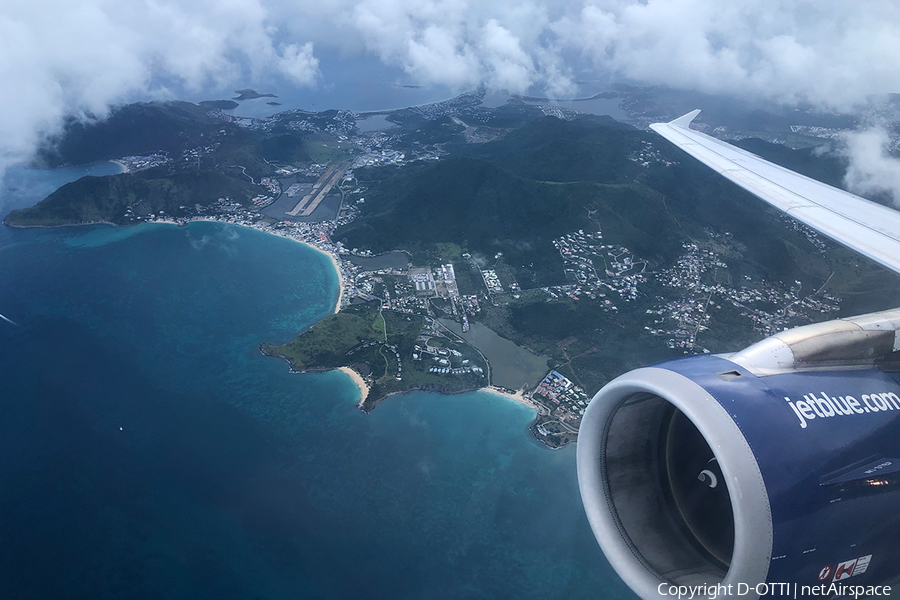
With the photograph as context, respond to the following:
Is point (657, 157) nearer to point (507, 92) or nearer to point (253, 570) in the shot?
point (253, 570)

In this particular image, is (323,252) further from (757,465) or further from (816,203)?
(757,465)

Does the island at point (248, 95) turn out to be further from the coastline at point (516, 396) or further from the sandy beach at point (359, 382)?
the coastline at point (516, 396)

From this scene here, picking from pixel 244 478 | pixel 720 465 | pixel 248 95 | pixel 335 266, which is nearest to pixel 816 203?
pixel 720 465

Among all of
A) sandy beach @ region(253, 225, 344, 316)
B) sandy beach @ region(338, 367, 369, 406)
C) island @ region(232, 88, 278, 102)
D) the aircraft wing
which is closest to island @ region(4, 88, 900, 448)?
sandy beach @ region(338, 367, 369, 406)

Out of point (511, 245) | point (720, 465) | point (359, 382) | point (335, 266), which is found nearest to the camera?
point (720, 465)

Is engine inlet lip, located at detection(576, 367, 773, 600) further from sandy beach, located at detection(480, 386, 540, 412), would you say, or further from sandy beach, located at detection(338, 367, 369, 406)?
sandy beach, located at detection(338, 367, 369, 406)

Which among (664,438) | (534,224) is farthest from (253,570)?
(534,224)

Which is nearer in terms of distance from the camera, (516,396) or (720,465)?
(720,465)
